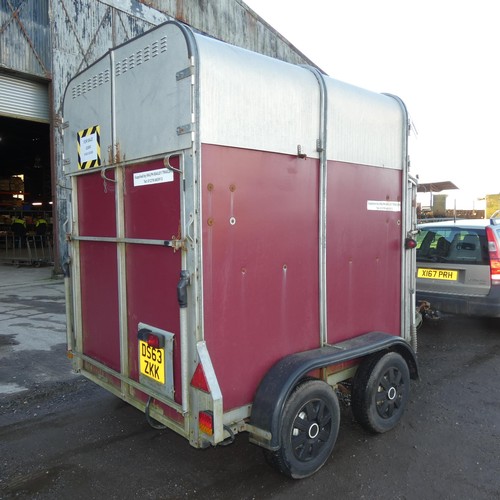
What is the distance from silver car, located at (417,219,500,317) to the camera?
6281mm

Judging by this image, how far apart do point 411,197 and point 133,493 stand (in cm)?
340

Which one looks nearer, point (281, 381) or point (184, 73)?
point (184, 73)

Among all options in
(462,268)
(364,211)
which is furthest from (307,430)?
(462,268)

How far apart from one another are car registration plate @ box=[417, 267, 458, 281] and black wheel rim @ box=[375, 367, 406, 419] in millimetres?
3326

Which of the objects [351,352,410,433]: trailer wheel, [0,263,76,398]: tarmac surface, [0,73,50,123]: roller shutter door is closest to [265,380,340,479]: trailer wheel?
[351,352,410,433]: trailer wheel

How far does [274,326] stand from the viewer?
10.3ft

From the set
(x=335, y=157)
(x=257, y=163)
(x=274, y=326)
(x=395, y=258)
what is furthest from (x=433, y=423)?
(x=257, y=163)

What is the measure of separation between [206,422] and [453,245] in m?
5.46

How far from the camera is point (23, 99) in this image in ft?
37.1

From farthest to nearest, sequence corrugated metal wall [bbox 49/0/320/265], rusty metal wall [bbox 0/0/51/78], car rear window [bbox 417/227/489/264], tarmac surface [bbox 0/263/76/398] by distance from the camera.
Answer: corrugated metal wall [bbox 49/0/320/265] → rusty metal wall [bbox 0/0/51/78] → car rear window [bbox 417/227/489/264] → tarmac surface [bbox 0/263/76/398]

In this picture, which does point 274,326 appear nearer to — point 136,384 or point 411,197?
point 136,384

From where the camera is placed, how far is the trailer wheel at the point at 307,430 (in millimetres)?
2908

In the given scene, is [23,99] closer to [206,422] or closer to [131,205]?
[131,205]

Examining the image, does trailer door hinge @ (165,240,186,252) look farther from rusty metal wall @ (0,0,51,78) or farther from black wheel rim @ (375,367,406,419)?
rusty metal wall @ (0,0,51,78)
